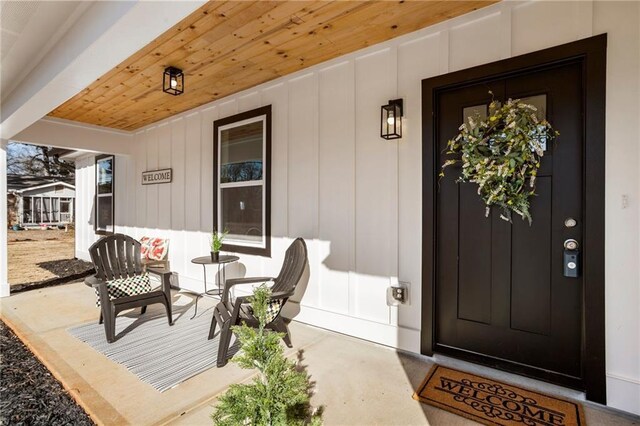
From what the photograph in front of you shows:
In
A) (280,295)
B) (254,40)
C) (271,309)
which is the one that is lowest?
(271,309)

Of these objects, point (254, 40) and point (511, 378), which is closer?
point (511, 378)

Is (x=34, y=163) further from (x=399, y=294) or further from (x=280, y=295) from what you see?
(x=399, y=294)

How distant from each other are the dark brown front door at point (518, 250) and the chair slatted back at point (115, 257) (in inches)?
131

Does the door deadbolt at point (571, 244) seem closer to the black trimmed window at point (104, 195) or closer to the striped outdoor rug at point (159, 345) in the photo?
the striped outdoor rug at point (159, 345)

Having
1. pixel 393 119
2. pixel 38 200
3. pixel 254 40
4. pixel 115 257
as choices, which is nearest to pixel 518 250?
pixel 393 119

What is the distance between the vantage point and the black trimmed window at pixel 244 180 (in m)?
3.83

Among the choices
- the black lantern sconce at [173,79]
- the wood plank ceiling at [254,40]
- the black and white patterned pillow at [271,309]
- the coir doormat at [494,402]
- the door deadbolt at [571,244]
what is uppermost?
the wood plank ceiling at [254,40]

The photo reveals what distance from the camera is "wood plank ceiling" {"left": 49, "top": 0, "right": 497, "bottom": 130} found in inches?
93.2

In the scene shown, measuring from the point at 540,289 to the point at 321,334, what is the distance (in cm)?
193

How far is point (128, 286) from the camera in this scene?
133 inches

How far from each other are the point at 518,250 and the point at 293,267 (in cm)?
190

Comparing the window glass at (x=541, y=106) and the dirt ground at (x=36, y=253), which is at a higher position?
the window glass at (x=541, y=106)

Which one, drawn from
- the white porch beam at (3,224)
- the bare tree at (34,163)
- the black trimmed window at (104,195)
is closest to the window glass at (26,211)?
the bare tree at (34,163)

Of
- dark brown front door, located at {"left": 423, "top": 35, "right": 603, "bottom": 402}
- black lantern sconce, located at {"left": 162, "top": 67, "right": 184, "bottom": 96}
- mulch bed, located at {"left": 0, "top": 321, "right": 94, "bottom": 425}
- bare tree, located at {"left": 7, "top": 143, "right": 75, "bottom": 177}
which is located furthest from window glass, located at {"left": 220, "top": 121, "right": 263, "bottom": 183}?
bare tree, located at {"left": 7, "top": 143, "right": 75, "bottom": 177}
